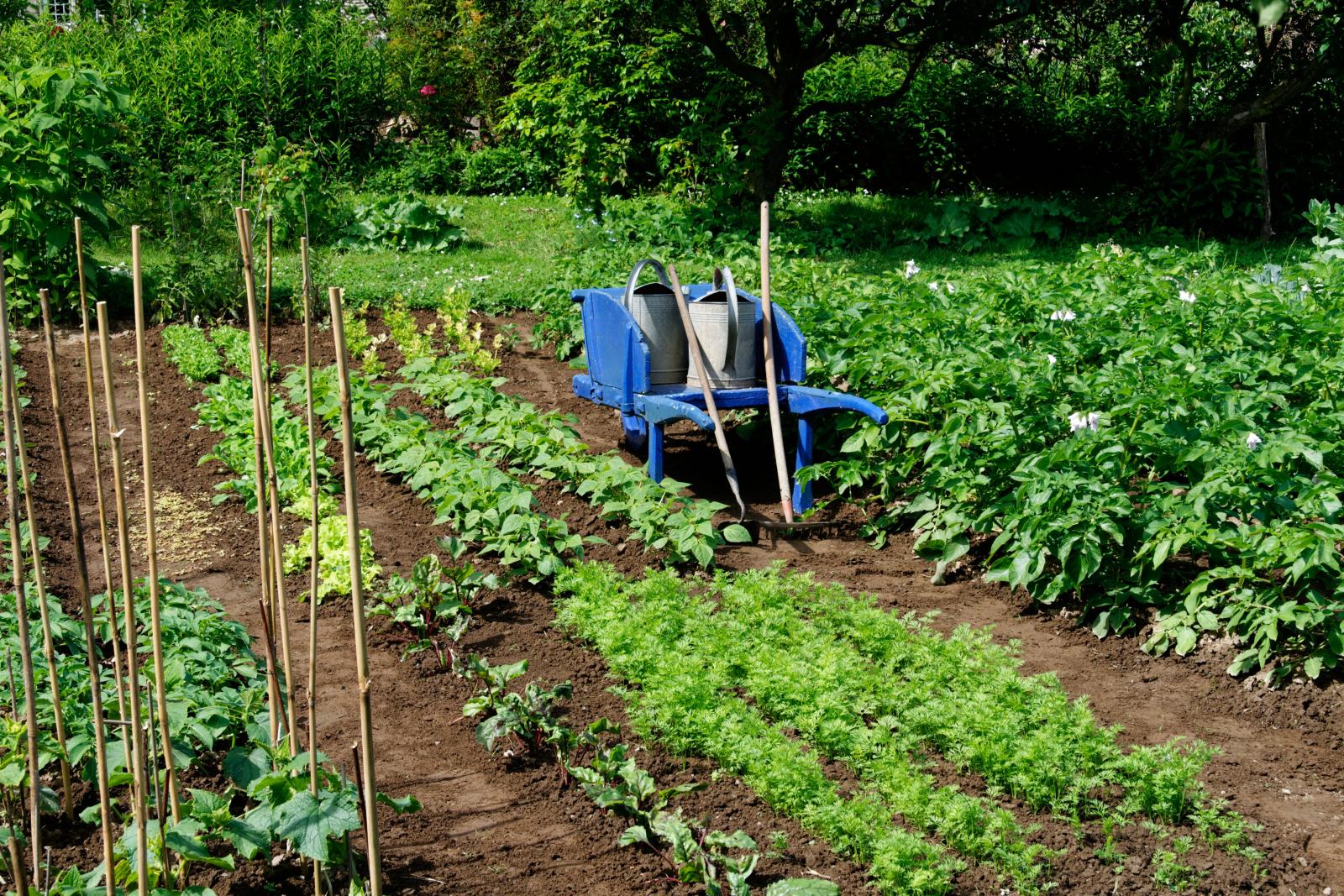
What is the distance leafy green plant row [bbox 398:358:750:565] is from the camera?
17.7 ft

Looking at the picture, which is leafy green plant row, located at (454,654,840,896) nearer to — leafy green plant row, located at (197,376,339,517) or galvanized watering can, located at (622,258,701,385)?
leafy green plant row, located at (197,376,339,517)

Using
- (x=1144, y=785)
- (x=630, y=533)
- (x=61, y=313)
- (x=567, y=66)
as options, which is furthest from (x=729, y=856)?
(x=567, y=66)

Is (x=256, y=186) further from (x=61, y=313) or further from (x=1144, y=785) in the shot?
(x=1144, y=785)

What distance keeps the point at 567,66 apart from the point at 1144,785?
13.7 m

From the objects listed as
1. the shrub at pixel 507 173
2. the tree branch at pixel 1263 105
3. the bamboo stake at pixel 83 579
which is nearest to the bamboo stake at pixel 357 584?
the bamboo stake at pixel 83 579

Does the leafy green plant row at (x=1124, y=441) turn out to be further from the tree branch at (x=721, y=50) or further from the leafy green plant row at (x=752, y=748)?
the tree branch at (x=721, y=50)

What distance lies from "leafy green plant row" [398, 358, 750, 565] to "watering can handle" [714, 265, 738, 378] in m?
0.74

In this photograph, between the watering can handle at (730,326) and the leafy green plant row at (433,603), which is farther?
the watering can handle at (730,326)

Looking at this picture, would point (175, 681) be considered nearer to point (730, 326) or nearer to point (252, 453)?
point (252, 453)

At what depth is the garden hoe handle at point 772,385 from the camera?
6020 mm

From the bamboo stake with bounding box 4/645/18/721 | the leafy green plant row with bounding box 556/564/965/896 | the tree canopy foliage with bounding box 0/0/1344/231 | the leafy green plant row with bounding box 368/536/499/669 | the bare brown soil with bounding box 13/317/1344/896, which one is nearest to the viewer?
the bamboo stake with bounding box 4/645/18/721

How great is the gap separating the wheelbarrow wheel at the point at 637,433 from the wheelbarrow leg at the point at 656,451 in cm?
41

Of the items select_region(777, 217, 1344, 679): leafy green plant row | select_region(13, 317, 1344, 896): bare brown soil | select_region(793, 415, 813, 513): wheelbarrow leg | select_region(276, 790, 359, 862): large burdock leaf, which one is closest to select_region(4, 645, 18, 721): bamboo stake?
select_region(13, 317, 1344, 896): bare brown soil

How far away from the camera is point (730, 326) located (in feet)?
21.4
